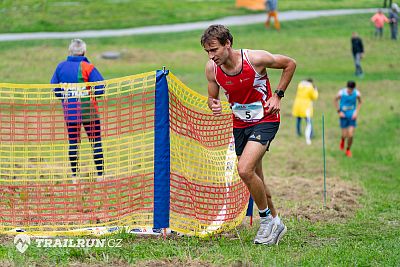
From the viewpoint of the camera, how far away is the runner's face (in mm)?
7379

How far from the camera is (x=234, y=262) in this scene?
6.64 meters

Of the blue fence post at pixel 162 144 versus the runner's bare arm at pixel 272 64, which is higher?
the runner's bare arm at pixel 272 64

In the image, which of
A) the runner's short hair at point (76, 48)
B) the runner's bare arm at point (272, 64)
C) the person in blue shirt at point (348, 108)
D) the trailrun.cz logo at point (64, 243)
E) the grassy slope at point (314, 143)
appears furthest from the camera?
the person in blue shirt at point (348, 108)

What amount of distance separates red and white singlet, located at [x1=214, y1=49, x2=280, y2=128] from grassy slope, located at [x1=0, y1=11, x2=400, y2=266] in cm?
123

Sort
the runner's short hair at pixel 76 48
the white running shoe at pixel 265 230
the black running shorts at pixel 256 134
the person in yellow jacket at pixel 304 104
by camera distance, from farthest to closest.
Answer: the person in yellow jacket at pixel 304 104
the runner's short hair at pixel 76 48
the white running shoe at pixel 265 230
the black running shorts at pixel 256 134

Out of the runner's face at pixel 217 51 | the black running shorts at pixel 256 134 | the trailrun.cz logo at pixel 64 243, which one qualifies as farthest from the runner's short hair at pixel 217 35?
the trailrun.cz logo at pixel 64 243

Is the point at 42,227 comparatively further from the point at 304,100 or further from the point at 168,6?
the point at 168,6

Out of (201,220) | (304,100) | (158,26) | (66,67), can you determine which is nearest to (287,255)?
(201,220)

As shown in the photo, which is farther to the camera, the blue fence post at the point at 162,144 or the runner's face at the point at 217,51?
the blue fence post at the point at 162,144

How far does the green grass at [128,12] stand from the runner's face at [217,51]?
24.8 m

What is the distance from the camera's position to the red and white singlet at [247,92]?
24.6 feet

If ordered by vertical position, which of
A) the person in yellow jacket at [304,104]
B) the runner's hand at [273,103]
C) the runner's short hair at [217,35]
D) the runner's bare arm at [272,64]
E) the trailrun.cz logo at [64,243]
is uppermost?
the runner's short hair at [217,35]

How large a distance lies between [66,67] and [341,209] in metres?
4.01

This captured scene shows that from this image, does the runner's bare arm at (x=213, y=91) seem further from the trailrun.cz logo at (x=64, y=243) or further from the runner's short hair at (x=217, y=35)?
the trailrun.cz logo at (x=64, y=243)
